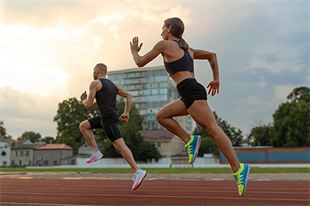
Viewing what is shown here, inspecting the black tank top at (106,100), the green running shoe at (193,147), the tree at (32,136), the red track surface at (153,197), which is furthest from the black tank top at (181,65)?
the tree at (32,136)

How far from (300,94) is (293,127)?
15648 millimetres

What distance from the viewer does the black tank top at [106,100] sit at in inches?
203

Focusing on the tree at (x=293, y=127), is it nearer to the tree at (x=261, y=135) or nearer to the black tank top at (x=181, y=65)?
the tree at (x=261, y=135)

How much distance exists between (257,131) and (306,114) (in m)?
19.4

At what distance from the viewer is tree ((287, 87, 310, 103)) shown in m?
64.9

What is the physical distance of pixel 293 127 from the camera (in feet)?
177

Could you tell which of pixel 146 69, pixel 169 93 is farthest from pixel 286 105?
pixel 146 69

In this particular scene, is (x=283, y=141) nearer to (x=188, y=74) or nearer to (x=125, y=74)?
(x=188, y=74)

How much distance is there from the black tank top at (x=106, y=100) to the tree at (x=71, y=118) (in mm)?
71893

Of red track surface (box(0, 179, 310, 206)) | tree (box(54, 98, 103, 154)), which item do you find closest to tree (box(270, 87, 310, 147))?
tree (box(54, 98, 103, 154))

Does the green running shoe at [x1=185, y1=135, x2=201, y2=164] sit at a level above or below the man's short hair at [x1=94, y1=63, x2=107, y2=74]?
below

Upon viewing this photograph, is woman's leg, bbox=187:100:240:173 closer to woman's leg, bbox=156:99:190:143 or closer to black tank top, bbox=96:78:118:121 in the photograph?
woman's leg, bbox=156:99:190:143

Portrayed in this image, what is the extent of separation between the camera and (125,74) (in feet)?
370

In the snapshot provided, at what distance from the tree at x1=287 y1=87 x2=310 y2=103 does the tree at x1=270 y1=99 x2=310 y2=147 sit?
994cm
